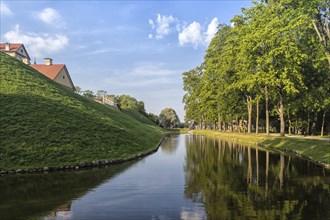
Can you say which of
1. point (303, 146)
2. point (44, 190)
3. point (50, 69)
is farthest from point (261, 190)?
point (50, 69)

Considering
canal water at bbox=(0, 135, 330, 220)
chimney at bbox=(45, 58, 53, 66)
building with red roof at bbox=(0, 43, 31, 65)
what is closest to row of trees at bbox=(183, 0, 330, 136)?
canal water at bbox=(0, 135, 330, 220)

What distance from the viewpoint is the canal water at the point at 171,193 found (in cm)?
1408

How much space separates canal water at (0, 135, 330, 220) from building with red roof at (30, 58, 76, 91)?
6183 centimetres

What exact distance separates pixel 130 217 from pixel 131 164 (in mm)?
16600

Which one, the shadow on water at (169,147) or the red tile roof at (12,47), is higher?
the red tile roof at (12,47)

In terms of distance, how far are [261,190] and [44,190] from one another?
13.5m

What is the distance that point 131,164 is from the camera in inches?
1185

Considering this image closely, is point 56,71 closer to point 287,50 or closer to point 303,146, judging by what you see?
point 287,50

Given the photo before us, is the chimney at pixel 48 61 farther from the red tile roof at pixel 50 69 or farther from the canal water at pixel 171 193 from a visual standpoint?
the canal water at pixel 171 193

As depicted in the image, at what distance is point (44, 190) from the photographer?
18.7m

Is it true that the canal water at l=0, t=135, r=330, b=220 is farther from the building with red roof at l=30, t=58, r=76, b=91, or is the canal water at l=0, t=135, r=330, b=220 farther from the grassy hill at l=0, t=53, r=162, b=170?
the building with red roof at l=30, t=58, r=76, b=91

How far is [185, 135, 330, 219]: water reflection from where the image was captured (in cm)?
1414

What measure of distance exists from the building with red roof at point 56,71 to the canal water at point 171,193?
61826 millimetres

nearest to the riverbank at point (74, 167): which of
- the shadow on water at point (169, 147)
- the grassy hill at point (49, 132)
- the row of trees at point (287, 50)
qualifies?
the grassy hill at point (49, 132)
